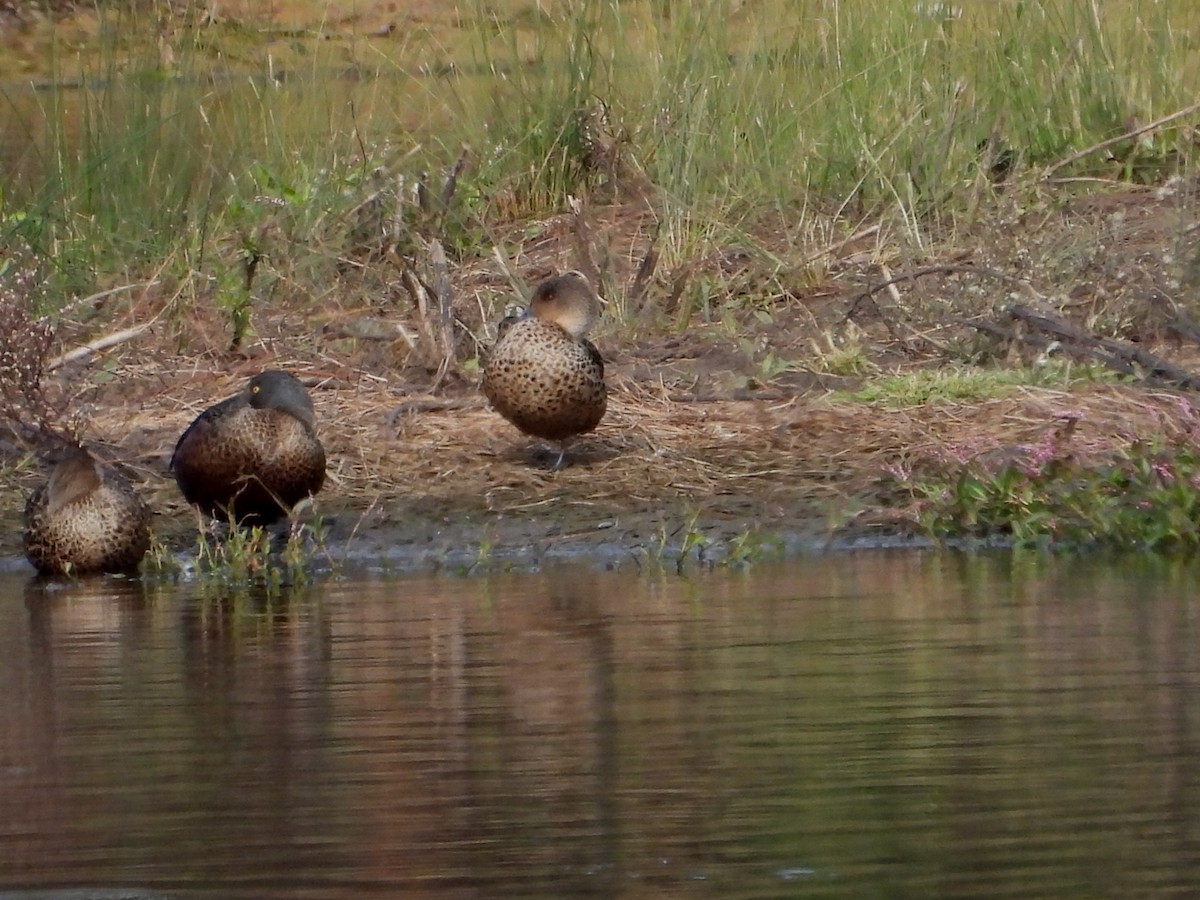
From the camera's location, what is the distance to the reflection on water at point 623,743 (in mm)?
3395

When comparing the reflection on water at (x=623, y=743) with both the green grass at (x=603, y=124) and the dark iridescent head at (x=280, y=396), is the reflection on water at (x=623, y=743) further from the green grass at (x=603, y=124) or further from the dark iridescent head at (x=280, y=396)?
the green grass at (x=603, y=124)

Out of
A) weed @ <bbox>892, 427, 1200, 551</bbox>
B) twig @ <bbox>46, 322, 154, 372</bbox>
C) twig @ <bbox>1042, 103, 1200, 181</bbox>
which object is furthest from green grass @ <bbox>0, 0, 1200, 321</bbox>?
weed @ <bbox>892, 427, 1200, 551</bbox>

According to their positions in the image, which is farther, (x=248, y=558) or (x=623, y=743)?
(x=248, y=558)

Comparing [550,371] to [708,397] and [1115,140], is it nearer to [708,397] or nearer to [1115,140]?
[708,397]

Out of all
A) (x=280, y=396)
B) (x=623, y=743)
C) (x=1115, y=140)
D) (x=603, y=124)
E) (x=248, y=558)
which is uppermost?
(x=603, y=124)

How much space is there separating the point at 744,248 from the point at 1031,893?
26.4 feet

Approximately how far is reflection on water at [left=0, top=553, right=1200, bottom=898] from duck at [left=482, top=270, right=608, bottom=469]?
1537 mm

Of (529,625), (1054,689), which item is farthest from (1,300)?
(1054,689)

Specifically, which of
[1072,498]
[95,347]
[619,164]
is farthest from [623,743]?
[619,164]

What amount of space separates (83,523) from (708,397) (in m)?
2.76

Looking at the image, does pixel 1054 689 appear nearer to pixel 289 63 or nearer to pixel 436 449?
pixel 436 449

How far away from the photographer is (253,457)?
766 cm

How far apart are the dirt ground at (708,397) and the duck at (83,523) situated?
0.39 m

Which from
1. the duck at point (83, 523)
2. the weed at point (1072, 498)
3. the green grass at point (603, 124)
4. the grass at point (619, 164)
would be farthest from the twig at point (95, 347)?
the weed at point (1072, 498)
